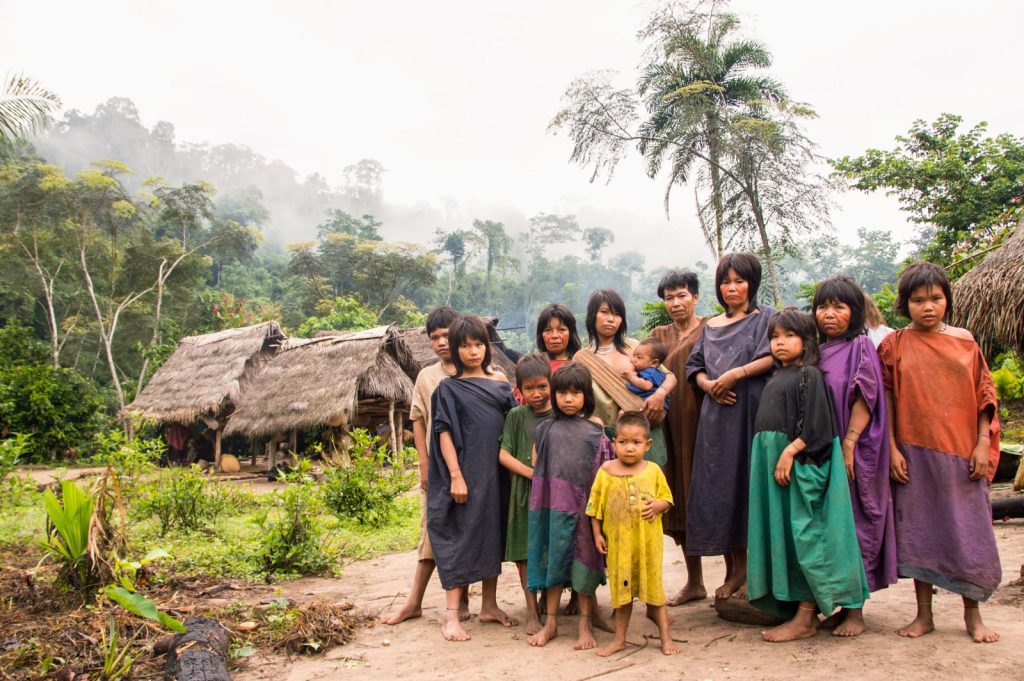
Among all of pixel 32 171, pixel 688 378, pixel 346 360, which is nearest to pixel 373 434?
pixel 346 360

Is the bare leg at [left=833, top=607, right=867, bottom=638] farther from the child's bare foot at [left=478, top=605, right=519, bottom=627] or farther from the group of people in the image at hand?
the child's bare foot at [left=478, top=605, right=519, bottom=627]

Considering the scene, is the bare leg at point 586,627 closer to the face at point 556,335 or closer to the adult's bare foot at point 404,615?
the adult's bare foot at point 404,615

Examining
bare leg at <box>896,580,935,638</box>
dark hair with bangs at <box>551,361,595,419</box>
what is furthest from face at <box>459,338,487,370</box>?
bare leg at <box>896,580,935,638</box>

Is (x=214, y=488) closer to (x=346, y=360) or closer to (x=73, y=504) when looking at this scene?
(x=73, y=504)

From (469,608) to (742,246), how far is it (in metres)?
16.0

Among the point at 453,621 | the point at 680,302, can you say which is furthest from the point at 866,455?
the point at 453,621

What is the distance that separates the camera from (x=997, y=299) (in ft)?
15.4

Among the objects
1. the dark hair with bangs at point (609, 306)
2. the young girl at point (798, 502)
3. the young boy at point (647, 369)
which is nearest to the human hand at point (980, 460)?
the young girl at point (798, 502)

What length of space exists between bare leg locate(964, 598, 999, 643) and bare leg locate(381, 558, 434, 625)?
227 cm

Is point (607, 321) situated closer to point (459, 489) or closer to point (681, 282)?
point (681, 282)

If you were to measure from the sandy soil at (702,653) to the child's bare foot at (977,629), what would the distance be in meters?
0.03

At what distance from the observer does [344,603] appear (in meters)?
3.67

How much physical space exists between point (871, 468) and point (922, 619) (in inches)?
23.7

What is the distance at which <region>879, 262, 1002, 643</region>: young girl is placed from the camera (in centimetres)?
271
